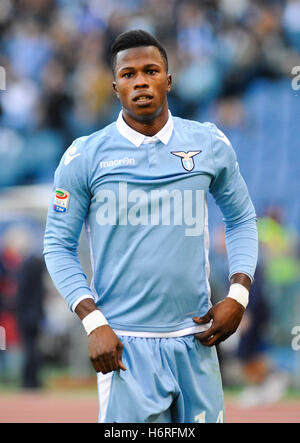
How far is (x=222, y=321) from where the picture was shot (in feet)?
10.1

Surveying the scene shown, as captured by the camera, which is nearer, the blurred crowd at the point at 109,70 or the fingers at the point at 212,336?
the fingers at the point at 212,336

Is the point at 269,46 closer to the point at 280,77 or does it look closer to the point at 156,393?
the point at 280,77

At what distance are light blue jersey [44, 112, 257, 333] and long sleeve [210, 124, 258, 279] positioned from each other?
4cm

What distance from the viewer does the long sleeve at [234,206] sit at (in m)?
3.25

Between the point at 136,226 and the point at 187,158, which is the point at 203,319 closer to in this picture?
the point at 136,226

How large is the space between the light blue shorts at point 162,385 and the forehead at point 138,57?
3.53 ft

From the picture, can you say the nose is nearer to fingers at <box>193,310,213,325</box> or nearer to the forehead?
the forehead

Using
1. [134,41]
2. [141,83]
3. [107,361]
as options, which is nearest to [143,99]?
[141,83]

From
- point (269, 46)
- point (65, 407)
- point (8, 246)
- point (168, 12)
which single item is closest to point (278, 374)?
point (65, 407)

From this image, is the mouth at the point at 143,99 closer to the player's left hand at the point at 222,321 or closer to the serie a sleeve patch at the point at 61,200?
the serie a sleeve patch at the point at 61,200

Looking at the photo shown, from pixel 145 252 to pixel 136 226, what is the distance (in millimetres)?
107

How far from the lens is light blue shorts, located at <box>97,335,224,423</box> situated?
3.02 m

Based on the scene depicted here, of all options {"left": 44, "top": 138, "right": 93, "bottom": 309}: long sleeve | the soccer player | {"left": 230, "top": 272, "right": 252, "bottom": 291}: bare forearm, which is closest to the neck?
the soccer player

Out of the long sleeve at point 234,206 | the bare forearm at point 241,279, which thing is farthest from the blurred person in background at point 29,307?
the bare forearm at point 241,279
